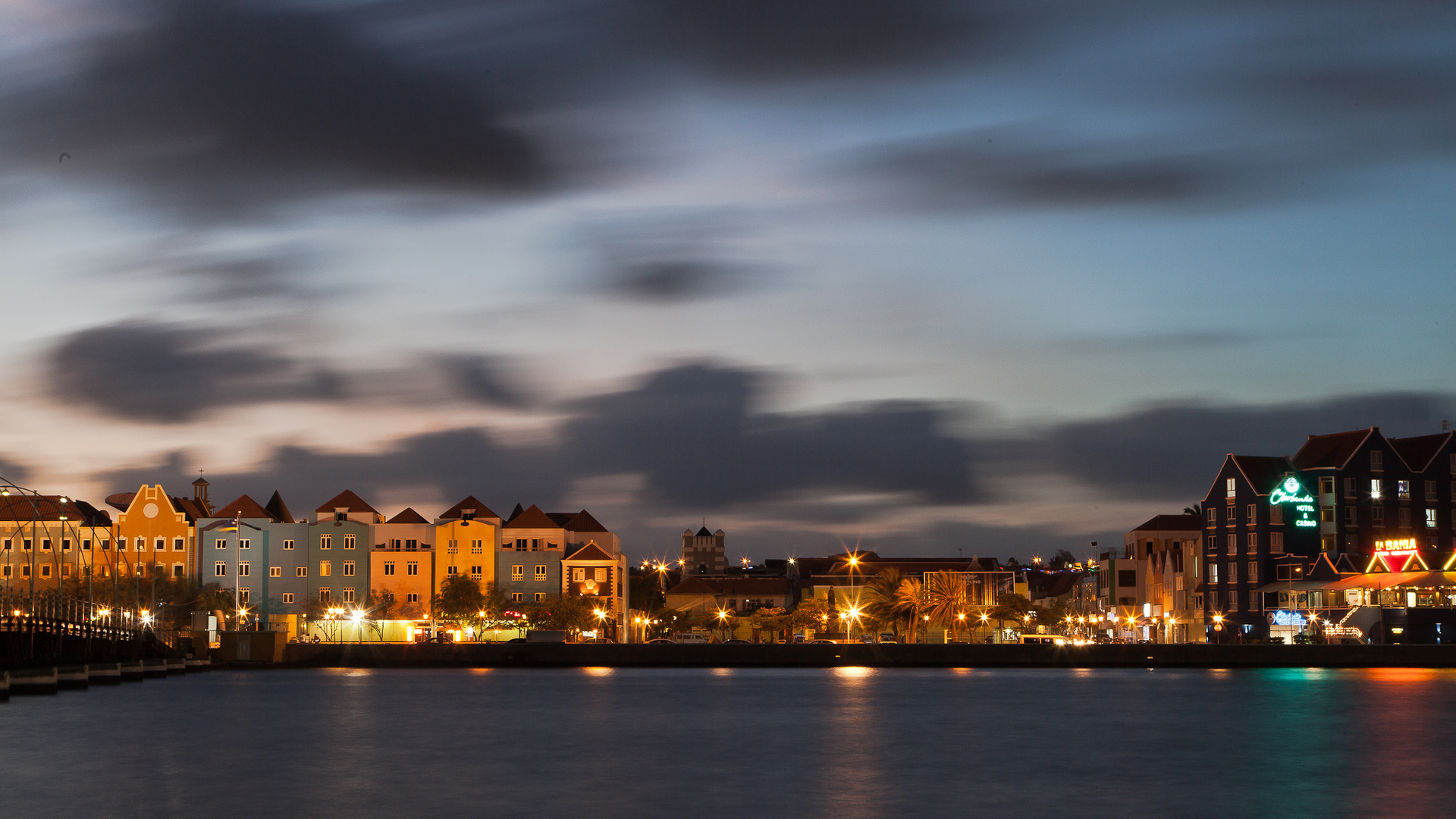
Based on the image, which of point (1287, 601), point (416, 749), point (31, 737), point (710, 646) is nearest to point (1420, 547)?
point (1287, 601)

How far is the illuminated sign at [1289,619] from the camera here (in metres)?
147

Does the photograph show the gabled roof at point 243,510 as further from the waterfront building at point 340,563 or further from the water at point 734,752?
the water at point 734,752

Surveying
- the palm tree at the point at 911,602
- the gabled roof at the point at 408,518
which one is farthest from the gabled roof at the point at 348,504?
the palm tree at the point at 911,602

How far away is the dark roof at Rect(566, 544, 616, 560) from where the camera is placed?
186875 millimetres

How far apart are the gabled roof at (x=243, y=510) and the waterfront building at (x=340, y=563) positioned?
10.4m

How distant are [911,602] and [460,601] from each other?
47964mm

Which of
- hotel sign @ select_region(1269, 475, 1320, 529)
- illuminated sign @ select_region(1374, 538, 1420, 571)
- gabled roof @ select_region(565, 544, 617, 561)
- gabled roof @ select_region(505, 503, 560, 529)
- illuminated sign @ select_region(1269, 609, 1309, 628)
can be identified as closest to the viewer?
illuminated sign @ select_region(1374, 538, 1420, 571)

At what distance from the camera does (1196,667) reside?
502 feet

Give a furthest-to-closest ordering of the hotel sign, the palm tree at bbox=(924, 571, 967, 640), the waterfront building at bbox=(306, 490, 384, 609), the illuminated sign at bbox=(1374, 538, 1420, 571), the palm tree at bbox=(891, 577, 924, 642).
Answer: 1. the waterfront building at bbox=(306, 490, 384, 609)
2. the palm tree at bbox=(924, 571, 967, 640)
3. the palm tree at bbox=(891, 577, 924, 642)
4. the hotel sign
5. the illuminated sign at bbox=(1374, 538, 1420, 571)

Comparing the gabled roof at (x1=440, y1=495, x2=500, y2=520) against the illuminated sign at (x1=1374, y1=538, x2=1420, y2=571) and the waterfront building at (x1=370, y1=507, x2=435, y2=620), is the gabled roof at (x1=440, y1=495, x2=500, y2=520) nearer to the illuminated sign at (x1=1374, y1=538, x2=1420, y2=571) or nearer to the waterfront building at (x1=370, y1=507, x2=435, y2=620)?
the waterfront building at (x1=370, y1=507, x2=435, y2=620)

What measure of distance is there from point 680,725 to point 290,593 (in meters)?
109

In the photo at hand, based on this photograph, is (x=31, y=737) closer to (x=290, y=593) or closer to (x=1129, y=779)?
(x=1129, y=779)

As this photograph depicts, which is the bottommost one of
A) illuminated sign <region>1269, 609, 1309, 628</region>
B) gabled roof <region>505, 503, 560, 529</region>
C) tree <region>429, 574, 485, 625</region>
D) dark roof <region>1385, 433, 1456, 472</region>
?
illuminated sign <region>1269, 609, 1309, 628</region>

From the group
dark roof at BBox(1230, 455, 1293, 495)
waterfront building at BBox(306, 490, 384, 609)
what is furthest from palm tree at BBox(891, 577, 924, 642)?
waterfront building at BBox(306, 490, 384, 609)
